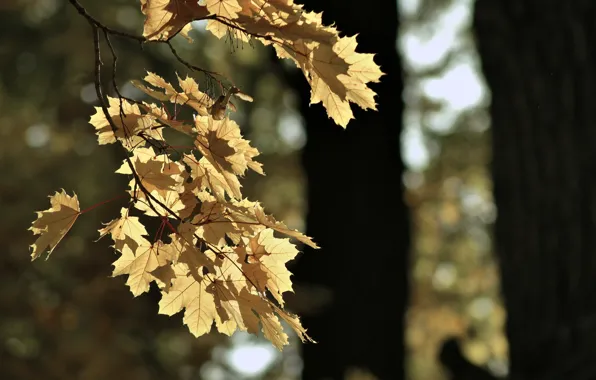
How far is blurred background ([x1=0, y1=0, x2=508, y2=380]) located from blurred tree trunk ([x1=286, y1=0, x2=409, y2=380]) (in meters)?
0.03

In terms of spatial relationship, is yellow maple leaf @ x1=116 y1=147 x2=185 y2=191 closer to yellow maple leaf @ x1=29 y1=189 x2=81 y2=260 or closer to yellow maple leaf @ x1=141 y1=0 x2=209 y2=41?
yellow maple leaf @ x1=29 y1=189 x2=81 y2=260

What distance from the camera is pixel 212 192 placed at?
1.57m

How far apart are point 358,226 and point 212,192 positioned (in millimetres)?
3802

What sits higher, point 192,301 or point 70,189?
point 192,301

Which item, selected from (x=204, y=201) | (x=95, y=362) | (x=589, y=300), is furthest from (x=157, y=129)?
(x=95, y=362)

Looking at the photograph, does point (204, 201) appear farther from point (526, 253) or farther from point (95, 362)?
point (95, 362)

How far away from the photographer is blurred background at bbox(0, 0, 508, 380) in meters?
4.93

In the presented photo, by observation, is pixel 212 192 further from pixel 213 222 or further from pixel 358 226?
pixel 358 226

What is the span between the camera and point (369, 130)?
5.45 metres

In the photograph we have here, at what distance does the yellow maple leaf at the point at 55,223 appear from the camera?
156 centimetres

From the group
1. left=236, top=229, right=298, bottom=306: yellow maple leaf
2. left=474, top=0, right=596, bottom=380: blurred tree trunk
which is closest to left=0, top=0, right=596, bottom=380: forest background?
left=474, top=0, right=596, bottom=380: blurred tree trunk

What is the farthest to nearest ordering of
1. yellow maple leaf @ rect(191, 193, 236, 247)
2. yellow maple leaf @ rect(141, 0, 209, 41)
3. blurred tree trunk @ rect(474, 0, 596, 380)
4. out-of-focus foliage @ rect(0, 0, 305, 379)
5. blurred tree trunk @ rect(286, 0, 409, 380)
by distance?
blurred tree trunk @ rect(286, 0, 409, 380) < out-of-focus foliage @ rect(0, 0, 305, 379) < blurred tree trunk @ rect(474, 0, 596, 380) < yellow maple leaf @ rect(191, 193, 236, 247) < yellow maple leaf @ rect(141, 0, 209, 41)

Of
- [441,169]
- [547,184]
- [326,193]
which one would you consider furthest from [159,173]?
[441,169]

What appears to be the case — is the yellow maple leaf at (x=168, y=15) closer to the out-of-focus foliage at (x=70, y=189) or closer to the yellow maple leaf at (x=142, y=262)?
the yellow maple leaf at (x=142, y=262)
